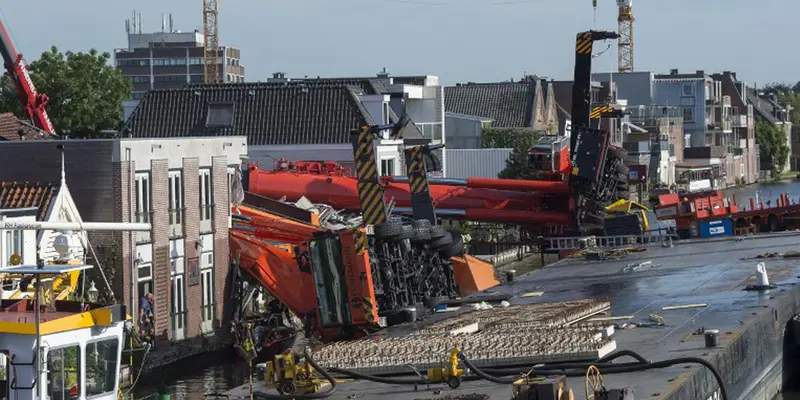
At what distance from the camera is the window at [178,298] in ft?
131

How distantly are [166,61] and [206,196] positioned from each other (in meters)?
145

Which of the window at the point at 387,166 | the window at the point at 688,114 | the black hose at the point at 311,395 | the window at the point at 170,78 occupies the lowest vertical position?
the black hose at the point at 311,395

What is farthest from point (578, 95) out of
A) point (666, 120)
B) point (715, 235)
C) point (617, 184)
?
point (666, 120)

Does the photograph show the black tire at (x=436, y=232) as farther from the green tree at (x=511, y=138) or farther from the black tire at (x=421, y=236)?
the green tree at (x=511, y=138)

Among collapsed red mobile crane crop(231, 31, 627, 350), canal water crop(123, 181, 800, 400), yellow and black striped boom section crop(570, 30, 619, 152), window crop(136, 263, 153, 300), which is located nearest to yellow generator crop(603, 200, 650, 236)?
collapsed red mobile crane crop(231, 31, 627, 350)

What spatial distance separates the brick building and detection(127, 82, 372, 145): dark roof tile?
17.9 metres

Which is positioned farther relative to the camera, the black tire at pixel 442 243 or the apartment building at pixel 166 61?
the apartment building at pixel 166 61

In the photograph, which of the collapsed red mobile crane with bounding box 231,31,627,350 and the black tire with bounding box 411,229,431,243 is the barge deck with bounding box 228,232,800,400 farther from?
the collapsed red mobile crane with bounding box 231,31,627,350

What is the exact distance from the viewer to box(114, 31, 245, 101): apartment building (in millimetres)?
184000

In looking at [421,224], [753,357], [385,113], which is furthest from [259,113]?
[753,357]

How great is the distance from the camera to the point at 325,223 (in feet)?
156

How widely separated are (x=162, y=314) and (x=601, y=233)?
20.7 m

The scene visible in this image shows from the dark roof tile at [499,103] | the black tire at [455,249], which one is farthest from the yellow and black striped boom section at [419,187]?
the dark roof tile at [499,103]

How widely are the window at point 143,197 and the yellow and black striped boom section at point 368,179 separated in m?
5.28
